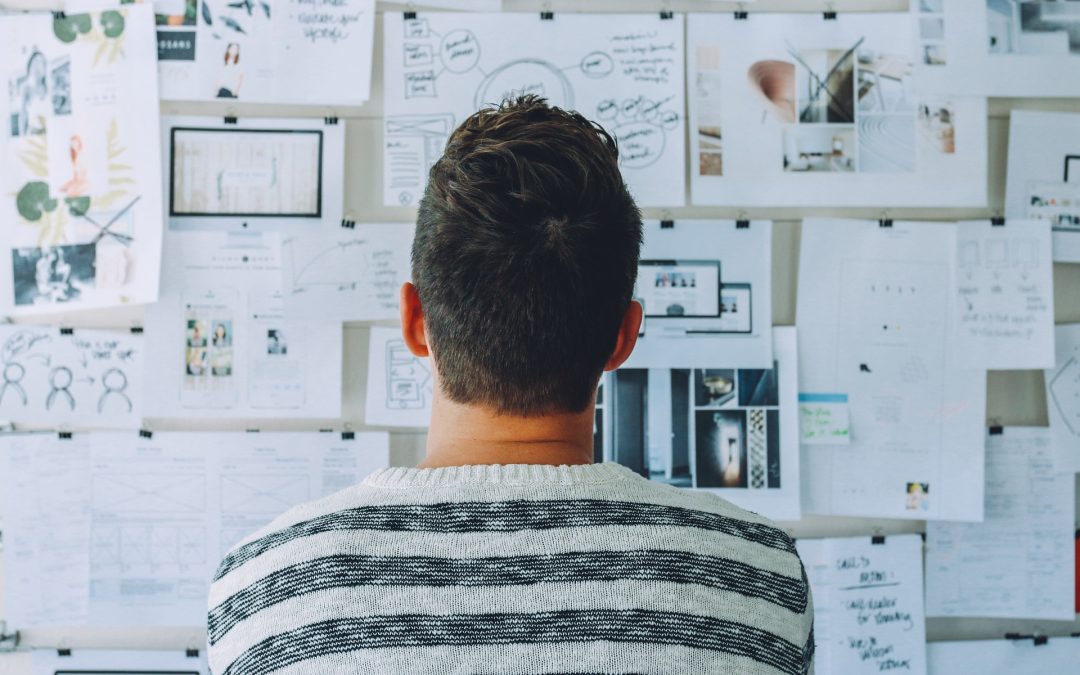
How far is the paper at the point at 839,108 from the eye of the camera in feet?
4.40

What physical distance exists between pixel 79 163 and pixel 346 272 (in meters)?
0.46

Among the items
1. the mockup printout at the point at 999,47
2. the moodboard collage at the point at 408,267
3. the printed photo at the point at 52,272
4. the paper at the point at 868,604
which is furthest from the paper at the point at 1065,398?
the printed photo at the point at 52,272

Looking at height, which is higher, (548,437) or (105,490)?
(548,437)

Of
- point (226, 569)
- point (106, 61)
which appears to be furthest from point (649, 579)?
point (106, 61)

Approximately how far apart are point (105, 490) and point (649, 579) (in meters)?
1.09

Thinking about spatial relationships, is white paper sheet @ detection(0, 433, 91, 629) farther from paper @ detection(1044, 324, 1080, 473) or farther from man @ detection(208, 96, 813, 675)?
paper @ detection(1044, 324, 1080, 473)

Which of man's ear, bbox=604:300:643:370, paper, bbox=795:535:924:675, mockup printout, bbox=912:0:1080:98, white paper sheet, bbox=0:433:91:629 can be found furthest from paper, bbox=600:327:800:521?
white paper sheet, bbox=0:433:91:629

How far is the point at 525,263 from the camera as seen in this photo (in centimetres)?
61

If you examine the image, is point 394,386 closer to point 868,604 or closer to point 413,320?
point 413,320

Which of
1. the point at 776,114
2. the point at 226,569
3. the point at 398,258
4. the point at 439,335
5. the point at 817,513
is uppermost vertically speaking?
the point at 776,114

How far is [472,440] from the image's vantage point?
0.64 m

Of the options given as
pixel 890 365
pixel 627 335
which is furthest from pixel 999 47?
pixel 627 335

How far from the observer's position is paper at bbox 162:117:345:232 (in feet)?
4.34

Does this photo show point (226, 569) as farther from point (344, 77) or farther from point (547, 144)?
point (344, 77)
